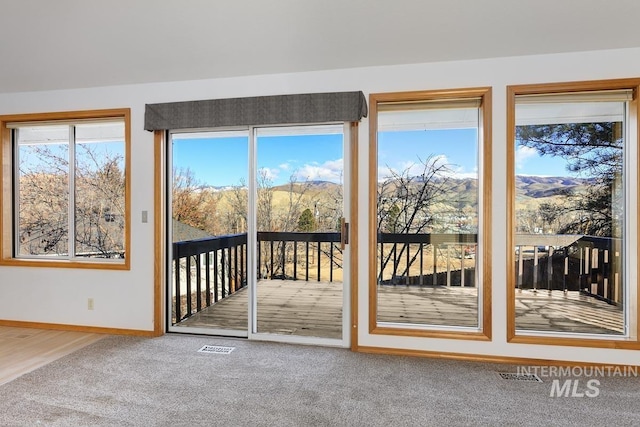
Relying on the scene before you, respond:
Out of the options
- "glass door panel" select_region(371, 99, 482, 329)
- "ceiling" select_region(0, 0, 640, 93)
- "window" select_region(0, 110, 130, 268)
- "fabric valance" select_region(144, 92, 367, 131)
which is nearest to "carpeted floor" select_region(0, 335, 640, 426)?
"glass door panel" select_region(371, 99, 482, 329)

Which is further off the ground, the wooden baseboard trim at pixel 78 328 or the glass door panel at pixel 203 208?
the glass door panel at pixel 203 208

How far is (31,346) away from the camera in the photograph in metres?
3.14

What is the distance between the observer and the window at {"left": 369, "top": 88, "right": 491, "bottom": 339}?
9.81ft

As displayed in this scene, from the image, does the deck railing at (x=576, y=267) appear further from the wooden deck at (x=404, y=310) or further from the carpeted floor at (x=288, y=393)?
the carpeted floor at (x=288, y=393)

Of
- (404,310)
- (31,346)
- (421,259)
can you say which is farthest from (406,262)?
(31,346)

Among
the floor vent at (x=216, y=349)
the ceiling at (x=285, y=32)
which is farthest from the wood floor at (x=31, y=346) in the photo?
the ceiling at (x=285, y=32)

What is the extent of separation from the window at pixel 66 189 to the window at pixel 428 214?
2.48 m

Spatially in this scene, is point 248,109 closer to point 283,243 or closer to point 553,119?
point 283,243

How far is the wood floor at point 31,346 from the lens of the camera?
2711 millimetres

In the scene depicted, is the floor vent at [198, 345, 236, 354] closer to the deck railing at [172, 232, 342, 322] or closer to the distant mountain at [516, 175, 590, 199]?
the deck railing at [172, 232, 342, 322]

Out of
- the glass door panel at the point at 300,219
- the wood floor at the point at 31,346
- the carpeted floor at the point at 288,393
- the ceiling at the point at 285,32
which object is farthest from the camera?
the glass door panel at the point at 300,219

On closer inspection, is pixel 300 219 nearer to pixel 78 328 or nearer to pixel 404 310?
pixel 404 310

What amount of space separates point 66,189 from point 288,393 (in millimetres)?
3222

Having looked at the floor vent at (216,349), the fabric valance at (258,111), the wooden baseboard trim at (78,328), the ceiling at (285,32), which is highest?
the ceiling at (285,32)
